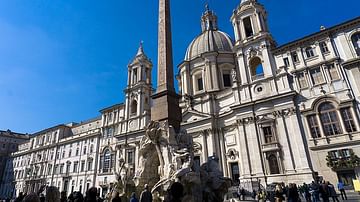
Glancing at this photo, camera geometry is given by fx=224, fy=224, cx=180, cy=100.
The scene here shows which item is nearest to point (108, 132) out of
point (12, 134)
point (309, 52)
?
point (309, 52)

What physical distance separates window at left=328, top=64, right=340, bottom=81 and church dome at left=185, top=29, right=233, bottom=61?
18680 millimetres

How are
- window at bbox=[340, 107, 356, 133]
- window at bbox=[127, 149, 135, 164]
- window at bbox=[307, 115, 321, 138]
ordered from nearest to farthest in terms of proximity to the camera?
window at bbox=[340, 107, 356, 133], window at bbox=[307, 115, 321, 138], window at bbox=[127, 149, 135, 164]

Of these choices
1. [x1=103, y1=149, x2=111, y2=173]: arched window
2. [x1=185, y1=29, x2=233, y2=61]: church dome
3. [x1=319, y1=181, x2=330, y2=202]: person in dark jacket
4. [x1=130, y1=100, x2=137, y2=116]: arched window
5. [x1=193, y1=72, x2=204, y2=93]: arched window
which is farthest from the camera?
[x1=130, y1=100, x2=137, y2=116]: arched window

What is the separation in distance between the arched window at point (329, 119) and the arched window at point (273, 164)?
5328 millimetres

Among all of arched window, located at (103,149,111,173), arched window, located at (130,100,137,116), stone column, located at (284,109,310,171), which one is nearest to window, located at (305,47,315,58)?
stone column, located at (284,109,310,171)

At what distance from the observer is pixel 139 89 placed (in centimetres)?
3856

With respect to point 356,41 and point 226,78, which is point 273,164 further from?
Answer: point 226,78

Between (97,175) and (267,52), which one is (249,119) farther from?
(97,175)

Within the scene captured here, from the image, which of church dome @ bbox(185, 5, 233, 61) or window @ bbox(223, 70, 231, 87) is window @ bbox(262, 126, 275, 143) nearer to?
window @ bbox(223, 70, 231, 87)

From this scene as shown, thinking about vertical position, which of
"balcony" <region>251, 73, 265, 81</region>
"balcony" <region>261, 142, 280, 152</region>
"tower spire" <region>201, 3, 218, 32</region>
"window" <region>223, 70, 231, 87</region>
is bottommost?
"balcony" <region>261, 142, 280, 152</region>

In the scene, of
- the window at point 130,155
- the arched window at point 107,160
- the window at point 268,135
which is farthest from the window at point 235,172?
the arched window at point 107,160

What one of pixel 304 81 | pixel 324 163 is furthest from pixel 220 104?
pixel 324 163

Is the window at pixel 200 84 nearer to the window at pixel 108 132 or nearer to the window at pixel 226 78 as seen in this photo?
the window at pixel 226 78

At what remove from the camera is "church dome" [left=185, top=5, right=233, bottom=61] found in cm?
3888
